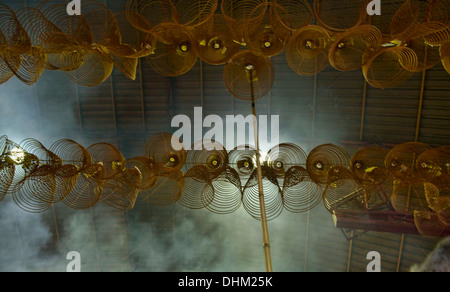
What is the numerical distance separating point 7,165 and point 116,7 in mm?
5125

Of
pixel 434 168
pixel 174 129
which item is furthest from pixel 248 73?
pixel 174 129

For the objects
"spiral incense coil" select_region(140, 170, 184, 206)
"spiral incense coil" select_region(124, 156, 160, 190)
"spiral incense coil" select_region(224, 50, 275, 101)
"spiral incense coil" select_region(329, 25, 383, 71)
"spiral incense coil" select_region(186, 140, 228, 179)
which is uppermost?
"spiral incense coil" select_region(329, 25, 383, 71)

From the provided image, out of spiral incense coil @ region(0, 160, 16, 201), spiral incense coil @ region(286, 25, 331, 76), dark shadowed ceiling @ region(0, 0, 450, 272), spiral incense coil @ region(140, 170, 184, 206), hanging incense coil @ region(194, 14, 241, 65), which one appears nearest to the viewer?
spiral incense coil @ region(286, 25, 331, 76)

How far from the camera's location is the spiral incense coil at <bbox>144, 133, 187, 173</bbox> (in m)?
5.63

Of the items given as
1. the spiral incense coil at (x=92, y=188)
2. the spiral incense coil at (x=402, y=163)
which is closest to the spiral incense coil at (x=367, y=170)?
the spiral incense coil at (x=402, y=163)

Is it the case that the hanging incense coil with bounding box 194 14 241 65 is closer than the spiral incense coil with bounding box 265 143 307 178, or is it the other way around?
the hanging incense coil with bounding box 194 14 241 65

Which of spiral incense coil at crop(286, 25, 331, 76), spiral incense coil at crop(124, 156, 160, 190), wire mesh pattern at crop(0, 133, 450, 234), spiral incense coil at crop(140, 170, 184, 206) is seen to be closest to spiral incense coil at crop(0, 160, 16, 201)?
wire mesh pattern at crop(0, 133, 450, 234)

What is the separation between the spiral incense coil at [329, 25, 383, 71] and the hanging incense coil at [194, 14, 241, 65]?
5.01 feet

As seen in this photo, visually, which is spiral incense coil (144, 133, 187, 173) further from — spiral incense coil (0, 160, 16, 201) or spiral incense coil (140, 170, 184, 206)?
spiral incense coil (0, 160, 16, 201)

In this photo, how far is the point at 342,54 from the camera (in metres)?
4.98

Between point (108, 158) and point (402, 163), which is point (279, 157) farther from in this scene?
point (108, 158)

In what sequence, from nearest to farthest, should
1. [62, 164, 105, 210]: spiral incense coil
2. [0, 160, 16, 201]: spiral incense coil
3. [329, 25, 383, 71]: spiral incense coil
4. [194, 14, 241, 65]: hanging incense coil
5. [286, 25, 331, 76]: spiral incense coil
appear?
[329, 25, 383, 71]: spiral incense coil, [286, 25, 331, 76]: spiral incense coil, [194, 14, 241, 65]: hanging incense coil, [0, 160, 16, 201]: spiral incense coil, [62, 164, 105, 210]: spiral incense coil

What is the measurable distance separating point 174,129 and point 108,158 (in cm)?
356

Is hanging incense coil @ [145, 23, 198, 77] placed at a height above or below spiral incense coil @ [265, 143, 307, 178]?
above
